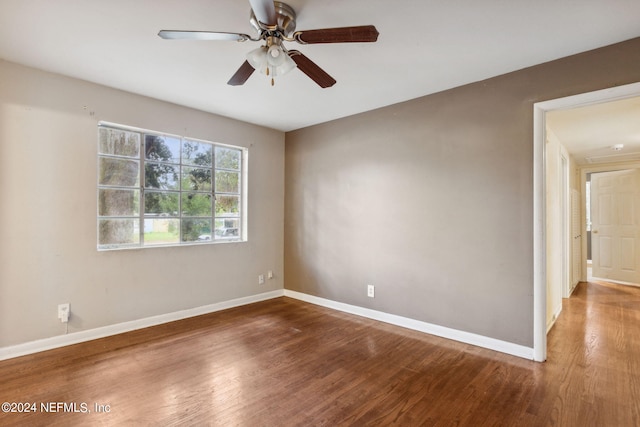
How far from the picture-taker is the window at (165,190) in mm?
3133

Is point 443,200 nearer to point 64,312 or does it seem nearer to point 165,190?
point 165,190

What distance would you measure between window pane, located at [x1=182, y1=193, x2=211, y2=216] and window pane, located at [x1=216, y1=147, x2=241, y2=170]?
18.4 inches

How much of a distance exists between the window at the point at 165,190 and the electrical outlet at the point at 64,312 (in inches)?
23.5

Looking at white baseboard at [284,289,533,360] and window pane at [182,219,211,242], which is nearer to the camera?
white baseboard at [284,289,533,360]

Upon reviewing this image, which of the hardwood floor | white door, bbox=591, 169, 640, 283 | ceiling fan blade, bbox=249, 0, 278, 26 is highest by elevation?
ceiling fan blade, bbox=249, 0, 278, 26

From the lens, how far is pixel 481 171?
2865 millimetres

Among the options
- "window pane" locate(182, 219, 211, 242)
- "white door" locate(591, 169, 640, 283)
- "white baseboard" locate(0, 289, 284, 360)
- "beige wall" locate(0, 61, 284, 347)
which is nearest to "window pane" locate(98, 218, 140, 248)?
"beige wall" locate(0, 61, 284, 347)

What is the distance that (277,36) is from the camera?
187 centimetres

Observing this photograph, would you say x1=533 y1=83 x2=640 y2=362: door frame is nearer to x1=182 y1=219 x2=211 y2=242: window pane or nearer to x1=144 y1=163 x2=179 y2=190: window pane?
x1=182 y1=219 x2=211 y2=242: window pane

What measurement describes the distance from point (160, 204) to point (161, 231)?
0.31 m

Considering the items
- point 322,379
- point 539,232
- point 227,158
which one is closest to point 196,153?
point 227,158

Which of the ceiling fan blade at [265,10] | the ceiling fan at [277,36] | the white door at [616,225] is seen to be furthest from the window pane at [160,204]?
the white door at [616,225]

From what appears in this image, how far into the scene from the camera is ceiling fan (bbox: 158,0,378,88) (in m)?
1.63

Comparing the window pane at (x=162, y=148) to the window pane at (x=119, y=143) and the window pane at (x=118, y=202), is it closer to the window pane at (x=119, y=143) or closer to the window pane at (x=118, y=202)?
the window pane at (x=119, y=143)
